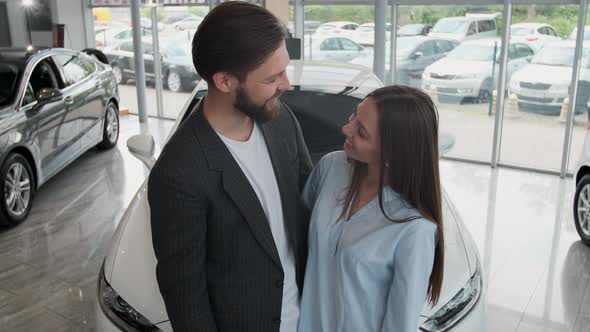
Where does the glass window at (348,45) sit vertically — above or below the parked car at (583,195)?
above

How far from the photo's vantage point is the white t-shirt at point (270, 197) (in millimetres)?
1303

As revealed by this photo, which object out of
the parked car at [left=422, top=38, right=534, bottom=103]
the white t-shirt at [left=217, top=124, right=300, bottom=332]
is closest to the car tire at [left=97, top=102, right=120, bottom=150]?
the parked car at [left=422, top=38, right=534, bottom=103]

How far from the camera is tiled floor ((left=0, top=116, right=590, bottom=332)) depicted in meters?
3.17

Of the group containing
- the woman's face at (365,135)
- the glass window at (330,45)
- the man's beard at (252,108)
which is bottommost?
the glass window at (330,45)

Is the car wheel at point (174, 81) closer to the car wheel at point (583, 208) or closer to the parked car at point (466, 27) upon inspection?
the parked car at point (466, 27)

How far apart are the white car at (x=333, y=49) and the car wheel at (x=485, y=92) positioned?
5.13 ft

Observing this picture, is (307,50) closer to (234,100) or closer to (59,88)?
(59,88)

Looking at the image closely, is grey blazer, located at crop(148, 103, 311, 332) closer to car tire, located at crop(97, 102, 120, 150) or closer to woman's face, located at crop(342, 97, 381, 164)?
woman's face, located at crop(342, 97, 381, 164)

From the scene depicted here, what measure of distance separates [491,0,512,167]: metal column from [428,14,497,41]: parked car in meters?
0.16

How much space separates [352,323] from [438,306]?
2.06ft

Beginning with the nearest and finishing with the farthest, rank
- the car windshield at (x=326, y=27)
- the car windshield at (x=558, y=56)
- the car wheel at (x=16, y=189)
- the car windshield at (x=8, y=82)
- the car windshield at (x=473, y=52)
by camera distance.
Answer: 1. the car wheel at (x=16, y=189)
2. the car windshield at (x=8, y=82)
3. the car windshield at (x=558, y=56)
4. the car windshield at (x=473, y=52)
5. the car windshield at (x=326, y=27)

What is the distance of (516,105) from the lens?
6.16 metres

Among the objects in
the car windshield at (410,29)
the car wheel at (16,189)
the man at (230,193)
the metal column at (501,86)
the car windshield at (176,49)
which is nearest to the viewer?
the man at (230,193)

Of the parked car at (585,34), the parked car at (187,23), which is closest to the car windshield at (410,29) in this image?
the parked car at (585,34)
